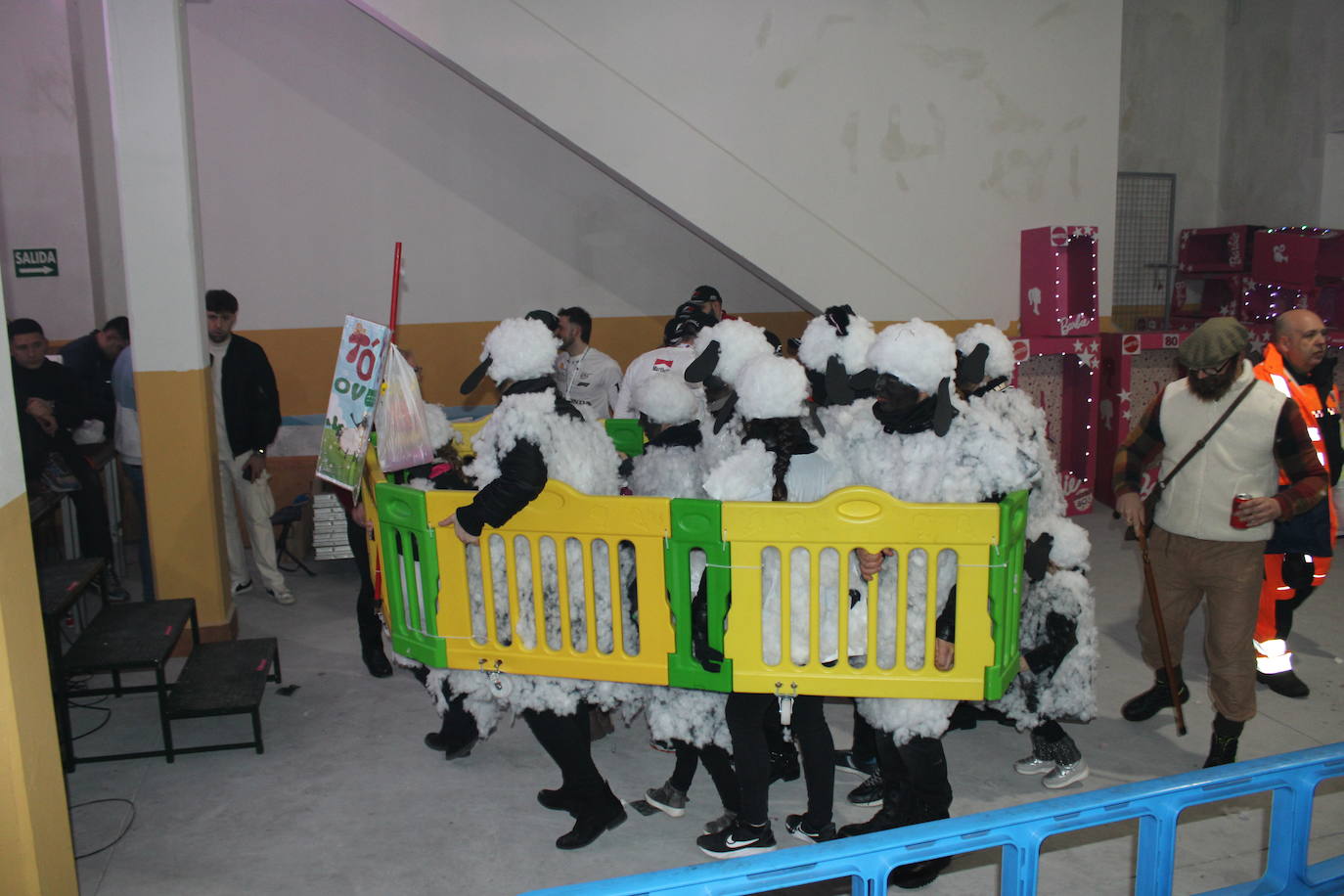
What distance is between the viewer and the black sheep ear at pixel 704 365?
354cm

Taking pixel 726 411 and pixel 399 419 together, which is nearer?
pixel 726 411

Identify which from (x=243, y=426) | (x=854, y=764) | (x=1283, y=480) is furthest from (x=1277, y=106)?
(x=243, y=426)

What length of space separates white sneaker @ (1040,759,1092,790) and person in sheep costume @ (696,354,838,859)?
97 cm

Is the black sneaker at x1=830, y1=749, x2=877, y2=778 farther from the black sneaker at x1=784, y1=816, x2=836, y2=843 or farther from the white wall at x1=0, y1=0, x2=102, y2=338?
the white wall at x1=0, y1=0, x2=102, y2=338

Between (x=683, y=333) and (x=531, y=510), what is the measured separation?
2328 mm

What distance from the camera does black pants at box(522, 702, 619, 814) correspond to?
361cm

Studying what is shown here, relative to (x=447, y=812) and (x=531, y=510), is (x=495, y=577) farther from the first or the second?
(x=447, y=812)

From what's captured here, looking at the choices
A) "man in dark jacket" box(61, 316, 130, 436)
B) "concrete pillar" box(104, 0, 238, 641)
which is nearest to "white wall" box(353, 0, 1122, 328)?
"concrete pillar" box(104, 0, 238, 641)

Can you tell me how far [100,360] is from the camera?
6.84 m

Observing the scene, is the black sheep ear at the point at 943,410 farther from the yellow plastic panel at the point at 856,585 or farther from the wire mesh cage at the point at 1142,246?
the wire mesh cage at the point at 1142,246

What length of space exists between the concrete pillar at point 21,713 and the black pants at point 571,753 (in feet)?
4.78

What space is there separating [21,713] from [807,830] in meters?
2.40

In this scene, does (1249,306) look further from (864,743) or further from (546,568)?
(546,568)

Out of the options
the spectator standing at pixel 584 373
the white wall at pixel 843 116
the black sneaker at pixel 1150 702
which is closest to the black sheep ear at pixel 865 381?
the black sneaker at pixel 1150 702
